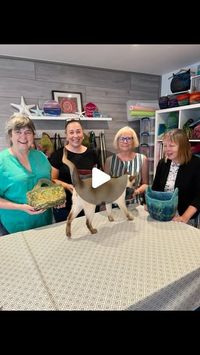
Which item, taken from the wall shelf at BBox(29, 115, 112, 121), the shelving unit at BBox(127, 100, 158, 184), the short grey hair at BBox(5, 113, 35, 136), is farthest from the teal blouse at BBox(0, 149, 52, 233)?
the shelving unit at BBox(127, 100, 158, 184)

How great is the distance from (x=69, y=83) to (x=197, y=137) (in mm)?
1667

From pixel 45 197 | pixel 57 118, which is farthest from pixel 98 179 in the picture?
pixel 57 118

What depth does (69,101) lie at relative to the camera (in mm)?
2557

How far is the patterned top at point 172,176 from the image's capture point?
142 centimetres

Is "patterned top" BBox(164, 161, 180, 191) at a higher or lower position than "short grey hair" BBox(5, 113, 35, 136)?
lower

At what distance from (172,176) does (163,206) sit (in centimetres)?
43

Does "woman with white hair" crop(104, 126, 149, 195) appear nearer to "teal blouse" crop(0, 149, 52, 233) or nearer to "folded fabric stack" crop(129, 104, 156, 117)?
"teal blouse" crop(0, 149, 52, 233)

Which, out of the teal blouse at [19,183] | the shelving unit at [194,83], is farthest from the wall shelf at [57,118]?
the teal blouse at [19,183]

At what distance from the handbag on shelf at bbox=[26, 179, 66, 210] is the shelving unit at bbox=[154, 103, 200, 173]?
1851 millimetres

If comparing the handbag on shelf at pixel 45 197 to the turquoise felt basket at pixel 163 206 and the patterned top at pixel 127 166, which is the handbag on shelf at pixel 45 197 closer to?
the turquoise felt basket at pixel 163 206

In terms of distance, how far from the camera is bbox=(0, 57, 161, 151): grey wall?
229 cm

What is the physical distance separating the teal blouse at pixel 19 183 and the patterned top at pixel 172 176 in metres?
0.83
